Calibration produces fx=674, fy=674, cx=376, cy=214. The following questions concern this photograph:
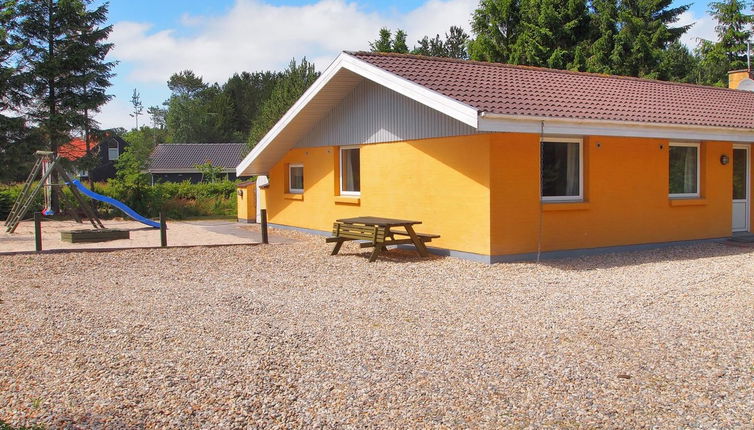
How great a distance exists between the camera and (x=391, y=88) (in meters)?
11.9

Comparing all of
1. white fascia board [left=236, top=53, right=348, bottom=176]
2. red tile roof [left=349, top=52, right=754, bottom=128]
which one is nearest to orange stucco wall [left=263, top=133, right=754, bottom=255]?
red tile roof [left=349, top=52, right=754, bottom=128]

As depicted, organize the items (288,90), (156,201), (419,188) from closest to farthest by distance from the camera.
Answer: (419,188) < (156,201) < (288,90)

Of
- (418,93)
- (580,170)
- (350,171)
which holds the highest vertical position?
(418,93)

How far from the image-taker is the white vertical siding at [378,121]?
40.1 ft

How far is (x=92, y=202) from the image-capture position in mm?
25938

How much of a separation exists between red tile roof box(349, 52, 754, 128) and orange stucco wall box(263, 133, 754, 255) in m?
0.61

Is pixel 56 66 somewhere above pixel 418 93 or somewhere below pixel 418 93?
above

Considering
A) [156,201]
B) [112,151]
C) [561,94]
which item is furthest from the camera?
[112,151]

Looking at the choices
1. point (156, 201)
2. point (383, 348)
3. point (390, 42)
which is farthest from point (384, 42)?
point (383, 348)

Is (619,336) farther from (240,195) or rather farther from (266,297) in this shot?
(240,195)

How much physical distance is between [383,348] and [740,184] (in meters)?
12.1

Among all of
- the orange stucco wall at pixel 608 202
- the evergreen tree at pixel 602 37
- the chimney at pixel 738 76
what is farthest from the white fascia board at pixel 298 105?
the evergreen tree at pixel 602 37

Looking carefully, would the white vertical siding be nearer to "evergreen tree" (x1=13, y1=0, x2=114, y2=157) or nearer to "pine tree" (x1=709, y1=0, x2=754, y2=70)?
"evergreen tree" (x1=13, y1=0, x2=114, y2=157)

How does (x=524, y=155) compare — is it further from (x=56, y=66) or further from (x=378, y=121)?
(x=56, y=66)
